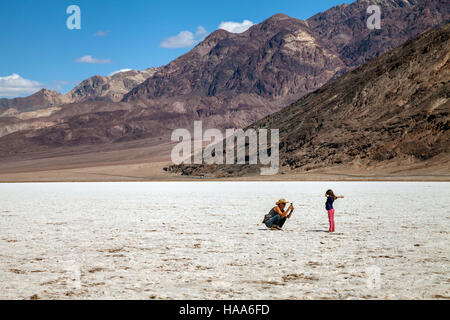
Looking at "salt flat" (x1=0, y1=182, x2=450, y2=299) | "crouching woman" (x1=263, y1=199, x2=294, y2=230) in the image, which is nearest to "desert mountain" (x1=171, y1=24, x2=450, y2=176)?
"salt flat" (x1=0, y1=182, x2=450, y2=299)

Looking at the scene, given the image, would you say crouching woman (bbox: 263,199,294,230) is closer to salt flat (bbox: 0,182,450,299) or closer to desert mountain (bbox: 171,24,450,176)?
salt flat (bbox: 0,182,450,299)

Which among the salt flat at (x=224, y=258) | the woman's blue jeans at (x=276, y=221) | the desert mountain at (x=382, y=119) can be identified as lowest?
the salt flat at (x=224, y=258)

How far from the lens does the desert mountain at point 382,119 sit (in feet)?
185

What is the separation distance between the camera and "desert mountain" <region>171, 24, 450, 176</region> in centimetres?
5628

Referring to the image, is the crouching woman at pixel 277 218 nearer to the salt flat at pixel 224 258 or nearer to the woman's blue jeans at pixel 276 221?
the woman's blue jeans at pixel 276 221

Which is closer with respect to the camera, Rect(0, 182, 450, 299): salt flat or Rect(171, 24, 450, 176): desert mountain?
Rect(0, 182, 450, 299): salt flat

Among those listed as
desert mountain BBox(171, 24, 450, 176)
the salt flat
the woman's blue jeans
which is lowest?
the salt flat

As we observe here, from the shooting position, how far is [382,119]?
209 ft

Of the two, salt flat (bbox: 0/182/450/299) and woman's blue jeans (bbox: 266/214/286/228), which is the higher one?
woman's blue jeans (bbox: 266/214/286/228)

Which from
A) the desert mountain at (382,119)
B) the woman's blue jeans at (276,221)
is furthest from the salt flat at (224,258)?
the desert mountain at (382,119)

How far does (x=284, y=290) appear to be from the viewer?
22.3 feet

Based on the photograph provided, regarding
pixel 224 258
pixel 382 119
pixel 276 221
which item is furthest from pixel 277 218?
pixel 382 119

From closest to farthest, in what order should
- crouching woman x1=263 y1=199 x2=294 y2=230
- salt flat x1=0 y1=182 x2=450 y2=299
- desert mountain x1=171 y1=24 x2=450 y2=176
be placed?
salt flat x1=0 y1=182 x2=450 y2=299 < crouching woman x1=263 y1=199 x2=294 y2=230 < desert mountain x1=171 y1=24 x2=450 y2=176
